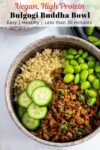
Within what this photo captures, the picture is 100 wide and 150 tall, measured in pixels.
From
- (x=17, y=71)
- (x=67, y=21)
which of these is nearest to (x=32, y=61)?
(x=17, y=71)

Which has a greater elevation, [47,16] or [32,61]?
[47,16]

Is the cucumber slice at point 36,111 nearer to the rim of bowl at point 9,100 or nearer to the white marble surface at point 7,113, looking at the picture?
the rim of bowl at point 9,100

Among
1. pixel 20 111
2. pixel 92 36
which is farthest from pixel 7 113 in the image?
pixel 92 36

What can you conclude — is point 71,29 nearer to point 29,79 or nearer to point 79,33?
point 79,33

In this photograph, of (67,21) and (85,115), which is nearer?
(85,115)

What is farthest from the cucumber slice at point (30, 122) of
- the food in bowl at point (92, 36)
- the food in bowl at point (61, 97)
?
the food in bowl at point (92, 36)

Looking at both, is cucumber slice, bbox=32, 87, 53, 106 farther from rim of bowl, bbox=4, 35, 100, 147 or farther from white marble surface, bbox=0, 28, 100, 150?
white marble surface, bbox=0, 28, 100, 150
